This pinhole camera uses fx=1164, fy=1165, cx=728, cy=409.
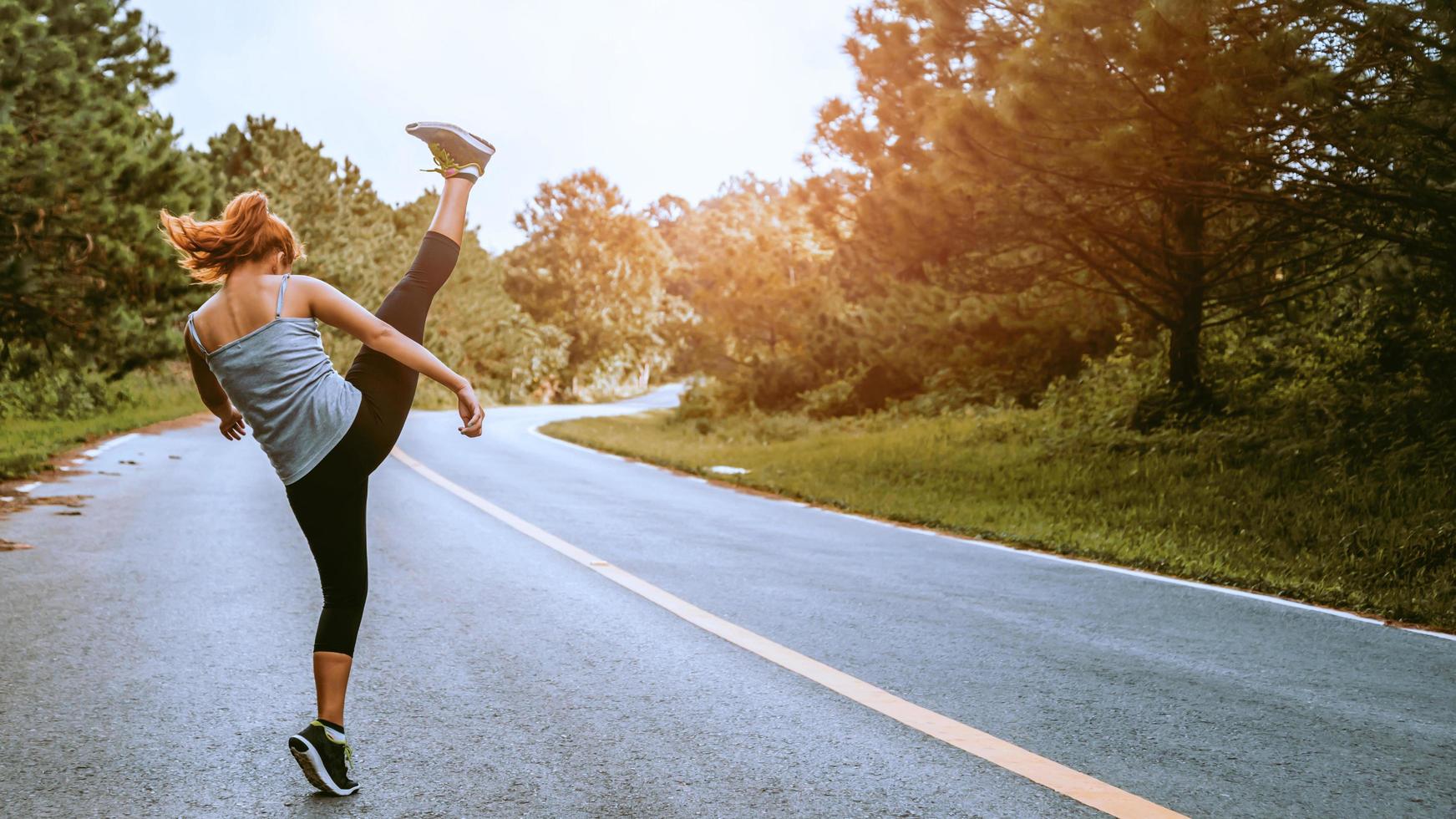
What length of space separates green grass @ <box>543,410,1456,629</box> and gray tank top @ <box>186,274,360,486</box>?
6071 millimetres

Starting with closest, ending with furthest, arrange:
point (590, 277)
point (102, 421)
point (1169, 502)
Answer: point (1169, 502) → point (102, 421) → point (590, 277)

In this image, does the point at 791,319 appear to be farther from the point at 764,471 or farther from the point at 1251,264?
the point at 1251,264

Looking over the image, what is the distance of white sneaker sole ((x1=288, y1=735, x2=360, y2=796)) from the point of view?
3.22 metres

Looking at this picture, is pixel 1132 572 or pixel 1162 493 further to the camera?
pixel 1162 493

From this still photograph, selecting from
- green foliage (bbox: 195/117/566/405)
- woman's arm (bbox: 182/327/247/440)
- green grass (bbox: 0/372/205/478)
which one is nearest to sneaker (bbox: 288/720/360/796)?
woman's arm (bbox: 182/327/247/440)

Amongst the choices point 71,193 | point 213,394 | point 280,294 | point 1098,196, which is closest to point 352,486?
point 280,294

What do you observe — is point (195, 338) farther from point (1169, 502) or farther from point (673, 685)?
point (1169, 502)

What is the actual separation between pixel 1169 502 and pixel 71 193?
40.3 ft

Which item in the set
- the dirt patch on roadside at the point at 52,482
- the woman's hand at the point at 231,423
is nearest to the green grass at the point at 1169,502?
the woman's hand at the point at 231,423

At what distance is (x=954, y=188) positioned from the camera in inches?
476

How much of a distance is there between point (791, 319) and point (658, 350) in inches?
1398

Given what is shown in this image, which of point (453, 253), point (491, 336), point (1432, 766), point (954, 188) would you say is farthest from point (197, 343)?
point (491, 336)

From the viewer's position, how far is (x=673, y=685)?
14.8 feet

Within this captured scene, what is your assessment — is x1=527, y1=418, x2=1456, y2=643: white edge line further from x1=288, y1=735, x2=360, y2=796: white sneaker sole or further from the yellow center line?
x1=288, y1=735, x2=360, y2=796: white sneaker sole
